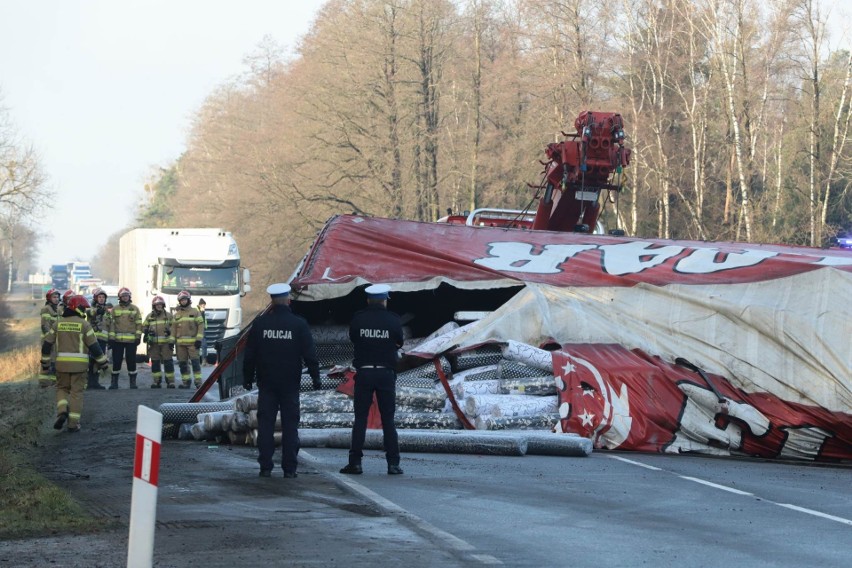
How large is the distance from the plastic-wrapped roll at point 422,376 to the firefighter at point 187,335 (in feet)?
36.2

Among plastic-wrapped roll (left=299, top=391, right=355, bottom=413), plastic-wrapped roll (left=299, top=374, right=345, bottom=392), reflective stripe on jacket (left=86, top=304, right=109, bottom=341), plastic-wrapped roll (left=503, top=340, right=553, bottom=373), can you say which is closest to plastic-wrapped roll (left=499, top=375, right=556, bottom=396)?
plastic-wrapped roll (left=503, top=340, right=553, bottom=373)

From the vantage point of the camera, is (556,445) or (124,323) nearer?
(556,445)

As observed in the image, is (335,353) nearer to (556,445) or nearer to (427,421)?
(427,421)

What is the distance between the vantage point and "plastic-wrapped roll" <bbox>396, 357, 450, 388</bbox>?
52.6 feet

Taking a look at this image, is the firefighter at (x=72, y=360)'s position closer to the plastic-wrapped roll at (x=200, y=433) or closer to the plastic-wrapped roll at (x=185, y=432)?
the plastic-wrapped roll at (x=185, y=432)

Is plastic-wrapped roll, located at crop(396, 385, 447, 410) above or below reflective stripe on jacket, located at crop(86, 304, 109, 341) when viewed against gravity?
below

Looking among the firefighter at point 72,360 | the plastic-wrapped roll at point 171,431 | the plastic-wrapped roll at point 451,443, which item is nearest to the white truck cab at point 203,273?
the firefighter at point 72,360

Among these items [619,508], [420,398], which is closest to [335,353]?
[420,398]

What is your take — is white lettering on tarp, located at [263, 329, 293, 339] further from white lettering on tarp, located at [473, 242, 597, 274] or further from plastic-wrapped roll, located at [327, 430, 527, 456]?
white lettering on tarp, located at [473, 242, 597, 274]

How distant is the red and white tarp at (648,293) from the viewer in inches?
647

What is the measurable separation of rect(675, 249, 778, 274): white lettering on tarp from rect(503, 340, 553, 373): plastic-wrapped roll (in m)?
2.84

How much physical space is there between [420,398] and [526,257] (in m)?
3.63

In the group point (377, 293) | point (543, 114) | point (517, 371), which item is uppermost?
point (543, 114)

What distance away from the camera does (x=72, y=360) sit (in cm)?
1725
